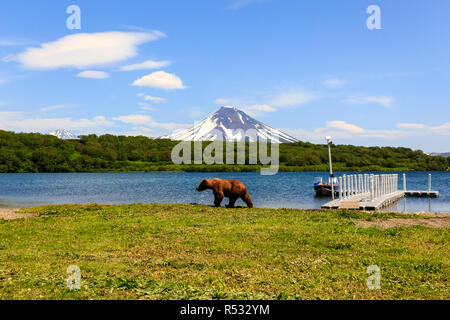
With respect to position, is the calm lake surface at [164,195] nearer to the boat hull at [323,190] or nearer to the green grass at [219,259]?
the boat hull at [323,190]

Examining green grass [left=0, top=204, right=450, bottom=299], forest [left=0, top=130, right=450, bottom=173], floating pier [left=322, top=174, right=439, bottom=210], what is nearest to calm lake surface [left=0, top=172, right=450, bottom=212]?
floating pier [left=322, top=174, right=439, bottom=210]

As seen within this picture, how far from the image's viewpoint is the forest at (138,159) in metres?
158

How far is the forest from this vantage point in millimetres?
158500

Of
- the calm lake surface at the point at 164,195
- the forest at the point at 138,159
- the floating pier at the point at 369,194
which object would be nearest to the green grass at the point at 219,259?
the floating pier at the point at 369,194

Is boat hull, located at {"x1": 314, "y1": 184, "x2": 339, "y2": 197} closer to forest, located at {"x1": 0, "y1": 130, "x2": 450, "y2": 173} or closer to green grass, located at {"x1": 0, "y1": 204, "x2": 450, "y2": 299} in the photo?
green grass, located at {"x1": 0, "y1": 204, "x2": 450, "y2": 299}

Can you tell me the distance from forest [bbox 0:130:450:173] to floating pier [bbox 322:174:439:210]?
10574 cm

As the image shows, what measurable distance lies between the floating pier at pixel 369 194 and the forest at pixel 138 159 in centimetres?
10574

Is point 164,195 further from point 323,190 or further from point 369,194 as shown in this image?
point 369,194

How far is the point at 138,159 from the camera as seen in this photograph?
179000mm

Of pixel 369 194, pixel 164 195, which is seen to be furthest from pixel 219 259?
pixel 164 195

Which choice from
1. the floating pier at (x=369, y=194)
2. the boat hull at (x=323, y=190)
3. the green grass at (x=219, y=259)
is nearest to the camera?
the green grass at (x=219, y=259)

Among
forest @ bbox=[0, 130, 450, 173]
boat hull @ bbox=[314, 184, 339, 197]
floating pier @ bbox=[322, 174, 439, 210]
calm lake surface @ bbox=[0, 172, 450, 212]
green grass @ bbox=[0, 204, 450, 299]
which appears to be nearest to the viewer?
green grass @ bbox=[0, 204, 450, 299]

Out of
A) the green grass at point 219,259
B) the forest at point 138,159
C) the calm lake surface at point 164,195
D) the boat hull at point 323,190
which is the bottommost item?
the calm lake surface at point 164,195
